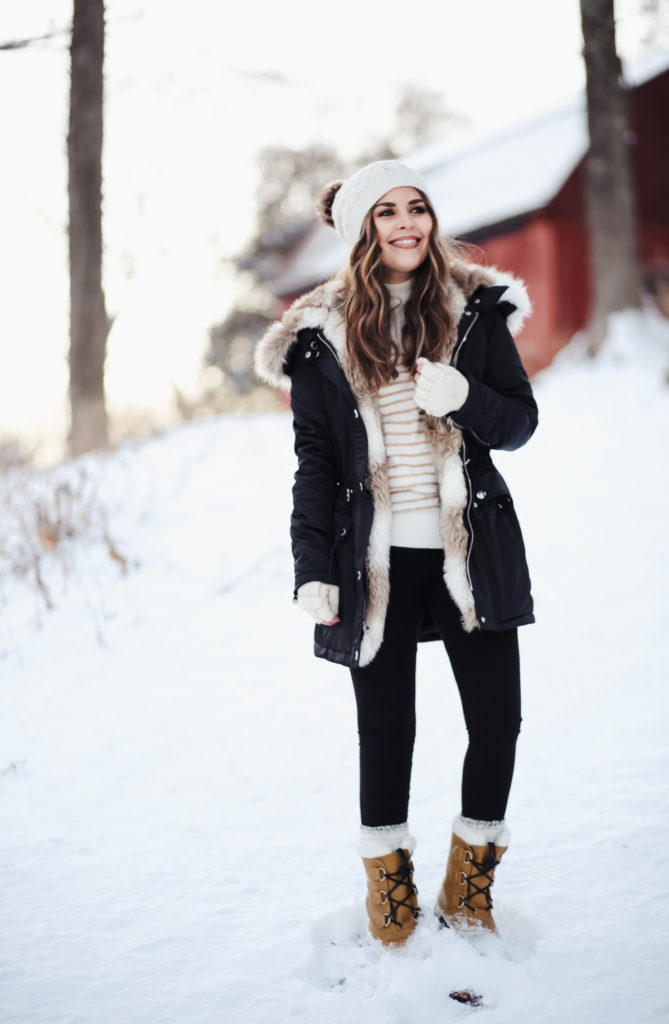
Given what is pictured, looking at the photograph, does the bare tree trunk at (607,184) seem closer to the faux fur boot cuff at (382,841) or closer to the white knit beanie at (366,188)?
the white knit beanie at (366,188)

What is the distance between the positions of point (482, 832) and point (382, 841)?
0.27 metres

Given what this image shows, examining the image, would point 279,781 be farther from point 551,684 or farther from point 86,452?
point 86,452

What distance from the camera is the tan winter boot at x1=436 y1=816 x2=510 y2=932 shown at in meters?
2.30

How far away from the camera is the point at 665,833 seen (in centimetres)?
289

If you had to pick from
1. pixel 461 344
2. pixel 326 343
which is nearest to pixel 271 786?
pixel 326 343

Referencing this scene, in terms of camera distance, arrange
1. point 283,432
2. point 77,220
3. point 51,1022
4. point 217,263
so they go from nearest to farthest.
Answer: point 51,1022
point 283,432
point 77,220
point 217,263

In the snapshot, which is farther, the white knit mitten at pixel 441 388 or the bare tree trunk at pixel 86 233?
the bare tree trunk at pixel 86 233

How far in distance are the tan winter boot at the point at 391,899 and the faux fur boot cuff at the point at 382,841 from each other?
0.01m

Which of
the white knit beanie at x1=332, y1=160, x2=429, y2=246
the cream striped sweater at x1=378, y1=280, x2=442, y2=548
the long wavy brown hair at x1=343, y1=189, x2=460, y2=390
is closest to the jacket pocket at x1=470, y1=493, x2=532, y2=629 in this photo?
the cream striped sweater at x1=378, y1=280, x2=442, y2=548

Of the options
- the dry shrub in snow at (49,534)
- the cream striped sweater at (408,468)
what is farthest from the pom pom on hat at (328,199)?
the dry shrub in snow at (49,534)

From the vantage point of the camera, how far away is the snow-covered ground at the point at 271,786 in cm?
226

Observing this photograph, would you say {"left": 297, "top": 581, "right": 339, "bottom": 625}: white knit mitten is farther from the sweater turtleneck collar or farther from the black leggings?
the sweater turtleneck collar

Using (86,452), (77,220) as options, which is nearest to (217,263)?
(77,220)

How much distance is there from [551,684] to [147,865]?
6.80 ft
